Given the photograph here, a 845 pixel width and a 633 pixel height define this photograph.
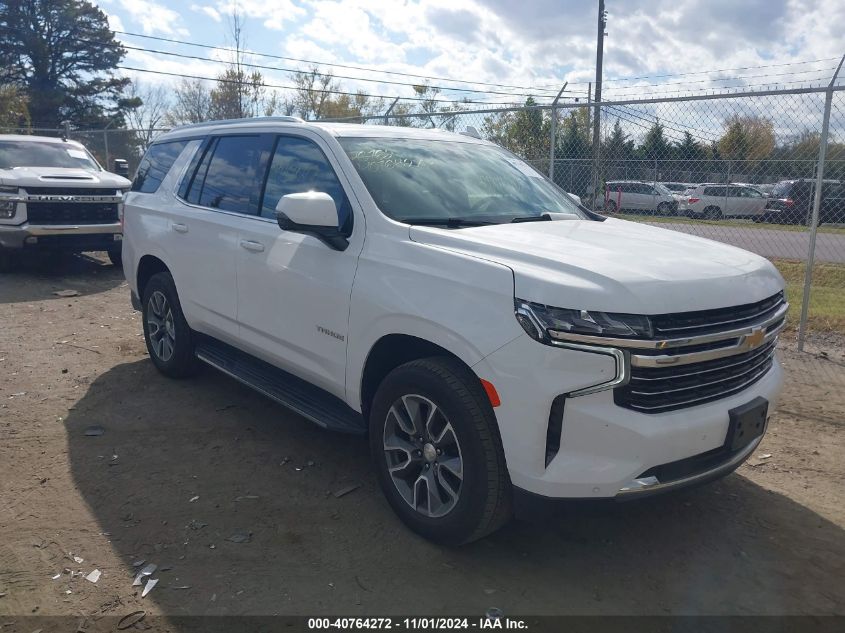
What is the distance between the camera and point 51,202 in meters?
9.79

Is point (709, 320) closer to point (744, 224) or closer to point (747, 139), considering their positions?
point (747, 139)

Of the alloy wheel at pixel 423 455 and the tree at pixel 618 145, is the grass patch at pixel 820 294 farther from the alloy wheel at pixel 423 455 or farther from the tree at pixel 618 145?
the alloy wheel at pixel 423 455

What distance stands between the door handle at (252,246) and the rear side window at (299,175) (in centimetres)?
19

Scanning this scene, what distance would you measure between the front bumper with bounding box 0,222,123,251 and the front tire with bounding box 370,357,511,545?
8.03 m

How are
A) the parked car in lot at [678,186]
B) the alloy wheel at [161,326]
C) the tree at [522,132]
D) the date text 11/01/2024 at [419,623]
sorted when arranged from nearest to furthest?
the date text 11/01/2024 at [419,623] → the alloy wheel at [161,326] → the parked car in lot at [678,186] → the tree at [522,132]

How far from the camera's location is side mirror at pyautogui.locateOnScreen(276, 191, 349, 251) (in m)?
3.50

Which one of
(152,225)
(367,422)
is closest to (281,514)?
(367,422)

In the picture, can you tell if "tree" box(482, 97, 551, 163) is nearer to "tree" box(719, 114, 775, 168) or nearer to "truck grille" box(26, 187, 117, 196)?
"tree" box(719, 114, 775, 168)

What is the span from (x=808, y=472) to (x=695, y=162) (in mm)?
3736

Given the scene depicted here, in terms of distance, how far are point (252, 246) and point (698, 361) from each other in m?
2.68

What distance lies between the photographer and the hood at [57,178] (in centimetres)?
960

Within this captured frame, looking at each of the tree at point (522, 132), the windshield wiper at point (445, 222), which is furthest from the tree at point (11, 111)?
the windshield wiper at point (445, 222)

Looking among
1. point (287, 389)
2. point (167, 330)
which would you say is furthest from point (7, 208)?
point (287, 389)

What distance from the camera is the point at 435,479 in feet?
10.8
